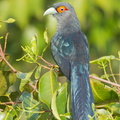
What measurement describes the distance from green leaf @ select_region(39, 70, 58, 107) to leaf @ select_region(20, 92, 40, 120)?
103mm

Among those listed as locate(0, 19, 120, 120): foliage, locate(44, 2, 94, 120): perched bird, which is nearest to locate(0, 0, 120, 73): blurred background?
locate(44, 2, 94, 120): perched bird

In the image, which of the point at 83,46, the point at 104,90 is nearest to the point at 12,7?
the point at 83,46

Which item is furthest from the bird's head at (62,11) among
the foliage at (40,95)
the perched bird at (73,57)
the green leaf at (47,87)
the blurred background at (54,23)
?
the green leaf at (47,87)

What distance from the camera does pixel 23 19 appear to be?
712 centimetres

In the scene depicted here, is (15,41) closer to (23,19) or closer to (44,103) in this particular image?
(23,19)

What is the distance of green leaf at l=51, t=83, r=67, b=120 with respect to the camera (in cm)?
359

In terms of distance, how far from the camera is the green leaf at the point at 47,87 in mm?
3725

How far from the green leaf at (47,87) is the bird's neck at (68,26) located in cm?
175

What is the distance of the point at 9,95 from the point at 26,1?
10.8 ft

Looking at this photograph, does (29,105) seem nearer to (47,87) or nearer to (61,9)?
(47,87)

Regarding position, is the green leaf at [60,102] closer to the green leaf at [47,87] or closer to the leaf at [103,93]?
the green leaf at [47,87]

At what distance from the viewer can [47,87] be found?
12.6ft

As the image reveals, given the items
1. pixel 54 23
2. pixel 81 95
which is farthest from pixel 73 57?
pixel 54 23

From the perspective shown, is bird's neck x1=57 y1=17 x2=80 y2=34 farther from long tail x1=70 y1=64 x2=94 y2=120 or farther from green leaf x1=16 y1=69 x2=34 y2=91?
green leaf x1=16 y1=69 x2=34 y2=91
